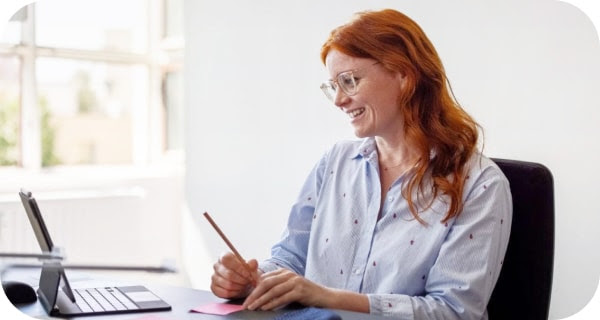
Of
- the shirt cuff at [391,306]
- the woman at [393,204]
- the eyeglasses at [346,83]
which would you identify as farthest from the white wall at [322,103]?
the shirt cuff at [391,306]

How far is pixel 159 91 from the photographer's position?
444 cm

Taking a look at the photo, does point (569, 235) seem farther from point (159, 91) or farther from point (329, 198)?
point (159, 91)

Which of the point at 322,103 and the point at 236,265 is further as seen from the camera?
the point at 322,103

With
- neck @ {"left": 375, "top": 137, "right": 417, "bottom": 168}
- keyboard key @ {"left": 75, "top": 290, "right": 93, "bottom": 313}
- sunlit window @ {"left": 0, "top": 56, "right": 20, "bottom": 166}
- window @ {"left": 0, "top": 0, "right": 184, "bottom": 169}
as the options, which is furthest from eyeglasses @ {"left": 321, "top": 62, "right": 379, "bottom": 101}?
sunlit window @ {"left": 0, "top": 56, "right": 20, "bottom": 166}

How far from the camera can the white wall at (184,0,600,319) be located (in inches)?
85.0

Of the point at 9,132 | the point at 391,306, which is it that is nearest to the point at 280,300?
the point at 391,306

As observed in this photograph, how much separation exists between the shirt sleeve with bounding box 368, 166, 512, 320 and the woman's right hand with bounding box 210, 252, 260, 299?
257mm

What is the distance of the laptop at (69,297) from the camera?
1.47 metres

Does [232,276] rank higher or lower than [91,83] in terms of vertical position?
lower

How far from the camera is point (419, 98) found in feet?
6.19

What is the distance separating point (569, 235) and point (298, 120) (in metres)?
1.37

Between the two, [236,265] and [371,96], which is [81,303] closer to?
[236,265]

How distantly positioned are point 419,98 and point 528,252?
1.59ft

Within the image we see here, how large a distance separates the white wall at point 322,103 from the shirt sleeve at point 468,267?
0.61 m
